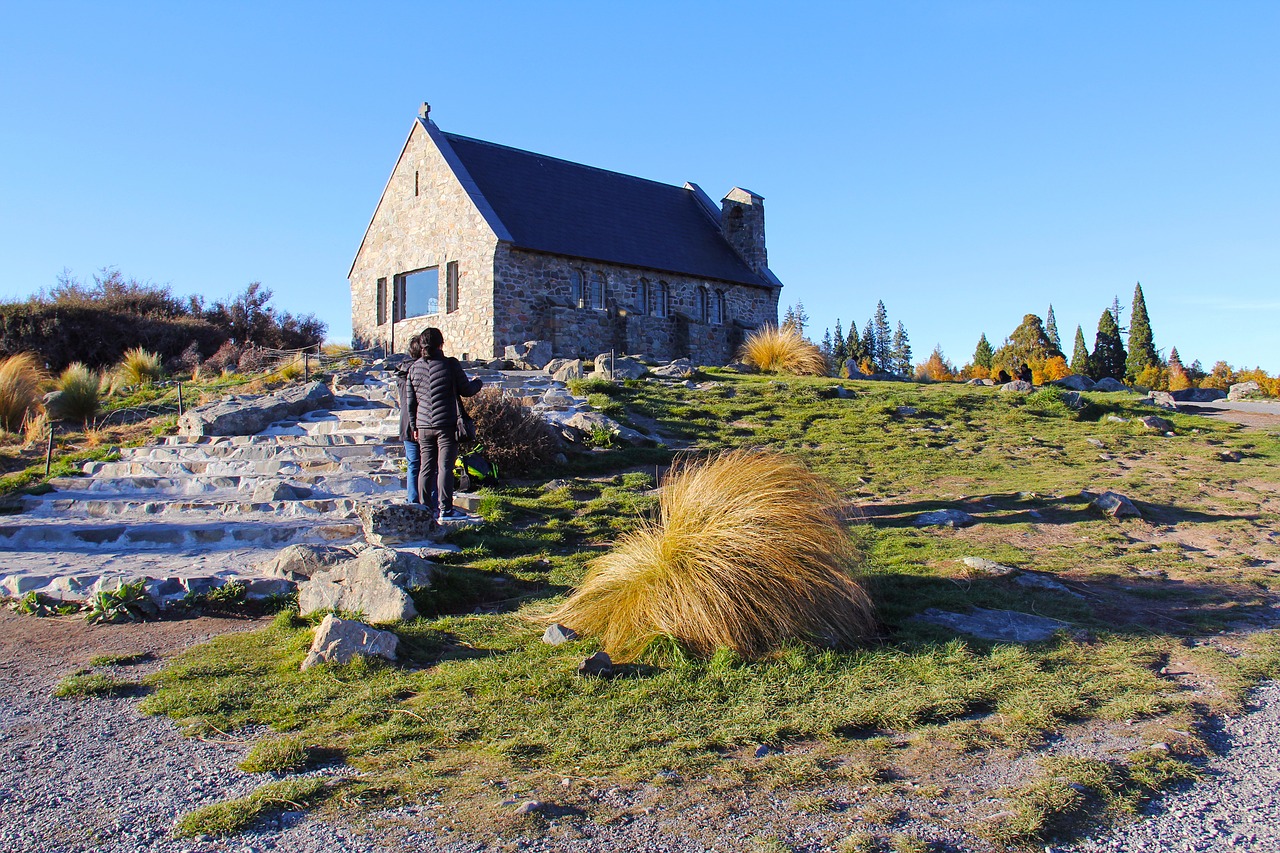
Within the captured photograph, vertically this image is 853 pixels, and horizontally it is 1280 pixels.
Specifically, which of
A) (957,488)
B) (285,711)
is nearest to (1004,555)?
(957,488)

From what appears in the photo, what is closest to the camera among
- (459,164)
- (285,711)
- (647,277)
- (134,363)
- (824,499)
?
(285,711)

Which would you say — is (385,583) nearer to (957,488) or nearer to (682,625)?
(682,625)

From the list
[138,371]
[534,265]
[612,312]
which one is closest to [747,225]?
[612,312]

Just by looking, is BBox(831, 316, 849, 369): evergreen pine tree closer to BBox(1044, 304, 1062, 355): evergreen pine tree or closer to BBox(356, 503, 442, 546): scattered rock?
BBox(1044, 304, 1062, 355): evergreen pine tree

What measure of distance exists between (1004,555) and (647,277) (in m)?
19.6

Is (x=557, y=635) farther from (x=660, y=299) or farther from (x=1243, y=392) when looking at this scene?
(x=1243, y=392)

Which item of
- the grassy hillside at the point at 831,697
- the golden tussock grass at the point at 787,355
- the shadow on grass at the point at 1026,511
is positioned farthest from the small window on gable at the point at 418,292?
the shadow on grass at the point at 1026,511

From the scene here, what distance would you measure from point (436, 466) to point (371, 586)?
265cm

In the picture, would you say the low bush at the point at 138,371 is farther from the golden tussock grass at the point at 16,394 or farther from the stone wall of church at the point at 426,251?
the stone wall of church at the point at 426,251

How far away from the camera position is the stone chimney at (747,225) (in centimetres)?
2908

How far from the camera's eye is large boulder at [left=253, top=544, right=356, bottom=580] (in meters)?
6.31

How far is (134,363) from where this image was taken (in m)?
18.7

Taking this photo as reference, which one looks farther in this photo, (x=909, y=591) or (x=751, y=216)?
(x=751, y=216)

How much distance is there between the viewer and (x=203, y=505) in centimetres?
902
